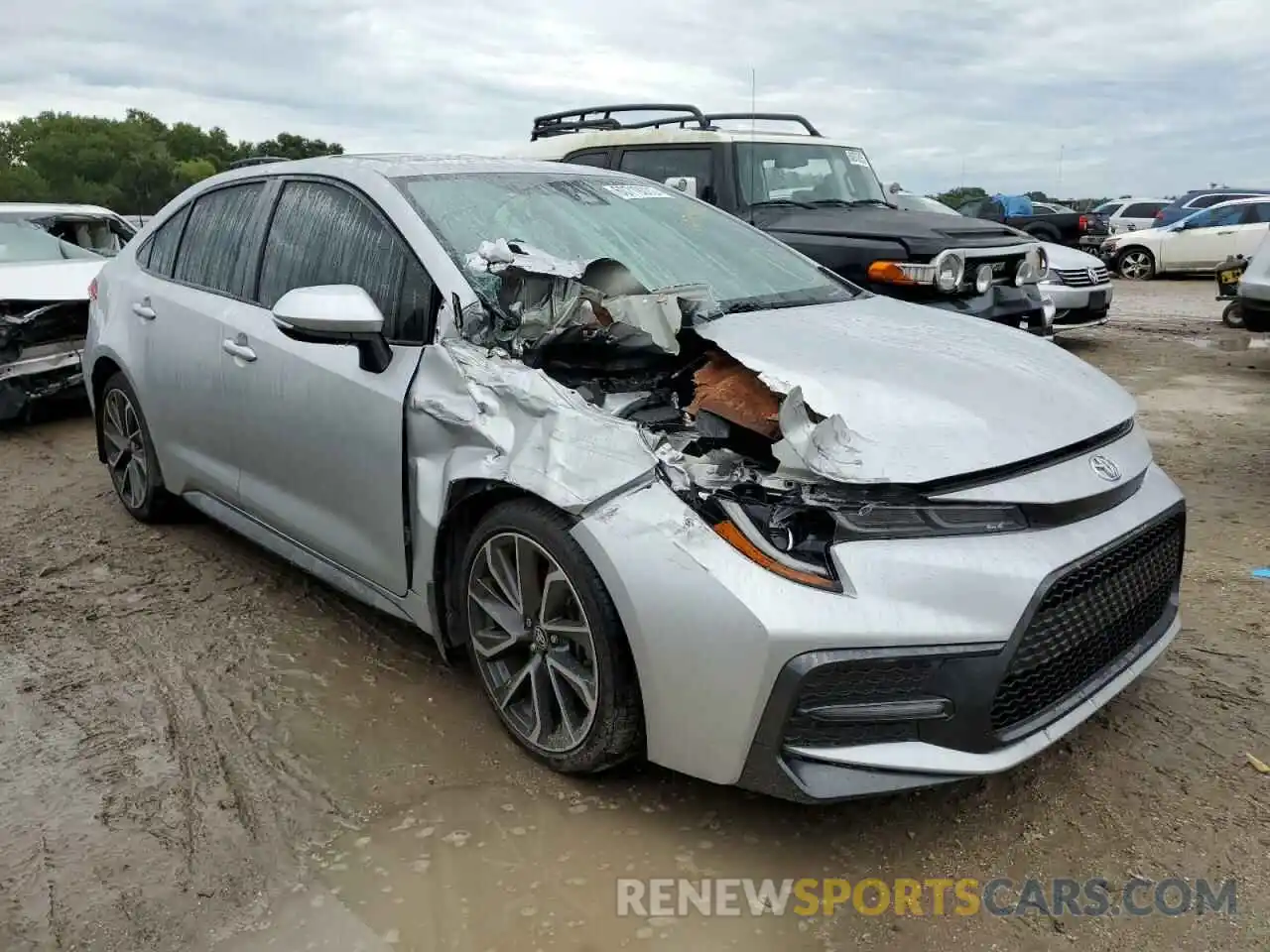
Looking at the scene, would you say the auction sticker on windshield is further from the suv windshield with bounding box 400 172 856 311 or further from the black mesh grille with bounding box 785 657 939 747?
the black mesh grille with bounding box 785 657 939 747

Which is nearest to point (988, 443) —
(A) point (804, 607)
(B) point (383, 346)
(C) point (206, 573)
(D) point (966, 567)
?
(D) point (966, 567)

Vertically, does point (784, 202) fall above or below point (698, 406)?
above

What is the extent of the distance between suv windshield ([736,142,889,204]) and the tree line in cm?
276

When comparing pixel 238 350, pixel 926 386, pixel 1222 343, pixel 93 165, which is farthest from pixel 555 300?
pixel 93 165

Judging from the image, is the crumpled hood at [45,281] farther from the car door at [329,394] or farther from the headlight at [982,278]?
the headlight at [982,278]

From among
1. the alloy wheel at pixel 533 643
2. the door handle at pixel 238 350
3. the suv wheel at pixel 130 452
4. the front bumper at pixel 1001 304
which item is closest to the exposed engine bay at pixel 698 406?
the alloy wheel at pixel 533 643

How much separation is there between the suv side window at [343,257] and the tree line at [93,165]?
974 mm

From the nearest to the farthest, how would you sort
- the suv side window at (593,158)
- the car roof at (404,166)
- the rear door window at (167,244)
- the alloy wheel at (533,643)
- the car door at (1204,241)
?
the alloy wheel at (533,643) < the car roof at (404,166) < the rear door window at (167,244) < the suv side window at (593,158) < the car door at (1204,241)

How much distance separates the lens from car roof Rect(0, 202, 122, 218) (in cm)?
817

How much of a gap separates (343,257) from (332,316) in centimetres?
59

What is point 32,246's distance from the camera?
7.72 meters

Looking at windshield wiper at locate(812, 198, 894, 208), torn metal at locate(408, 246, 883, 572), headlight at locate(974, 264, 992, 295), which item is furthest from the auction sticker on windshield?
windshield wiper at locate(812, 198, 894, 208)

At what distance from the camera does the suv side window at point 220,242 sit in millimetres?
3930

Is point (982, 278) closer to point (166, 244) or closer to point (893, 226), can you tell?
point (893, 226)
